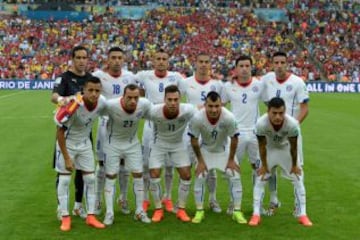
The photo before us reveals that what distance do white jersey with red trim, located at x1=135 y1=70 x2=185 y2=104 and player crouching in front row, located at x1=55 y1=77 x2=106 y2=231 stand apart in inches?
54.4

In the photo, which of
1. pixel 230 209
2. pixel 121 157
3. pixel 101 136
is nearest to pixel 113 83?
pixel 101 136

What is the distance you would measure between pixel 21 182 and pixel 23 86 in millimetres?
31801

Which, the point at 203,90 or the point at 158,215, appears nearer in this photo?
the point at 158,215

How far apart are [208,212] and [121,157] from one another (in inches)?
66.9

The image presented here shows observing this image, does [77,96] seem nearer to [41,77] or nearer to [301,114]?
[301,114]

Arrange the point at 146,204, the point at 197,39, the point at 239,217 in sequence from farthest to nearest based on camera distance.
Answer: the point at 197,39, the point at 146,204, the point at 239,217

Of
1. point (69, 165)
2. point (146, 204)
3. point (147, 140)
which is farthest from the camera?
point (147, 140)

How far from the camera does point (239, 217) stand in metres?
9.30

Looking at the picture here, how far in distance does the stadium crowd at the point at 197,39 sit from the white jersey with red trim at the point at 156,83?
1269 inches

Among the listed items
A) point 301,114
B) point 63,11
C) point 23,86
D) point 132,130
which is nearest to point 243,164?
point 301,114

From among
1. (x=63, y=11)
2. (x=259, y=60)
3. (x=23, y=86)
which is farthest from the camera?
(x=63, y=11)

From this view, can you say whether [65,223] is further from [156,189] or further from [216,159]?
[216,159]

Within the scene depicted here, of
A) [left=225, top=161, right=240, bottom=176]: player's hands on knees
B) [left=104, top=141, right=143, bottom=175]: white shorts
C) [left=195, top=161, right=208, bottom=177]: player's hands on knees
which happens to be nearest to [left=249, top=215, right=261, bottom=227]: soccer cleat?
[left=225, top=161, right=240, bottom=176]: player's hands on knees

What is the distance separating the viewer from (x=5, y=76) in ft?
141
